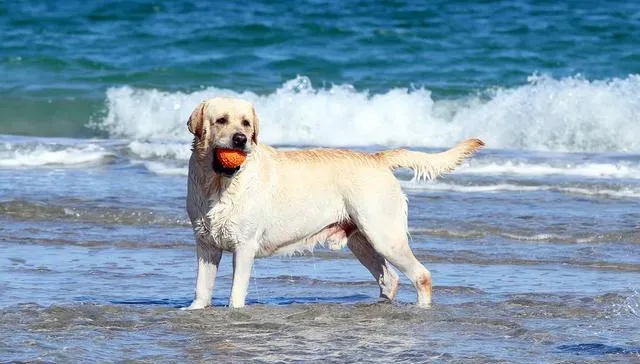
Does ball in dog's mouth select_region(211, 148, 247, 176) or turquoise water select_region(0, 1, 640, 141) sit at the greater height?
turquoise water select_region(0, 1, 640, 141)

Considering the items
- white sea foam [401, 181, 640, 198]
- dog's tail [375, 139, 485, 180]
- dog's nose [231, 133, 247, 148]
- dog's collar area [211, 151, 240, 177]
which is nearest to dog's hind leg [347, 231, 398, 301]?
dog's tail [375, 139, 485, 180]

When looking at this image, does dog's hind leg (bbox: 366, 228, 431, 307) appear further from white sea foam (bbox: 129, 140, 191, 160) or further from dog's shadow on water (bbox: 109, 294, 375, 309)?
white sea foam (bbox: 129, 140, 191, 160)

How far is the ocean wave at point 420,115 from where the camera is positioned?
1584cm

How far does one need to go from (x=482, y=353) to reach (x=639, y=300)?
62.6 inches

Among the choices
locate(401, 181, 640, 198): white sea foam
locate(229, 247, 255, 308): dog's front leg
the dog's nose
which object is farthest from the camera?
locate(401, 181, 640, 198): white sea foam

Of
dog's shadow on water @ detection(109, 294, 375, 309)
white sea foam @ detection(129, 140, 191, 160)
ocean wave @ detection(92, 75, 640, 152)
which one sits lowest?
dog's shadow on water @ detection(109, 294, 375, 309)

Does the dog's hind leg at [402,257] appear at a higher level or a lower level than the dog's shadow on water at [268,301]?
higher

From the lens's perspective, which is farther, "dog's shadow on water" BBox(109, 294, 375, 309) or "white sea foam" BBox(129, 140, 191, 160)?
"white sea foam" BBox(129, 140, 191, 160)

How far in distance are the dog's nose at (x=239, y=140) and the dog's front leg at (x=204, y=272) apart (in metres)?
0.62

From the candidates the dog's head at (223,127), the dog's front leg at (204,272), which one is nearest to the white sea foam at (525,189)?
the dog's front leg at (204,272)

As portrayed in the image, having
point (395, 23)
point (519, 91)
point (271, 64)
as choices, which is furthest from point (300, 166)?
point (395, 23)

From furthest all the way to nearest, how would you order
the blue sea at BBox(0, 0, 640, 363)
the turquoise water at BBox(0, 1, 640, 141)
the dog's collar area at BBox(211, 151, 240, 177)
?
1. the turquoise water at BBox(0, 1, 640, 141)
2. the dog's collar area at BBox(211, 151, 240, 177)
3. the blue sea at BBox(0, 0, 640, 363)

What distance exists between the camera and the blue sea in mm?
6539

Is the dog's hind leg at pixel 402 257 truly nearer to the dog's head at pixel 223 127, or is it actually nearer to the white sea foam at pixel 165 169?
the dog's head at pixel 223 127
